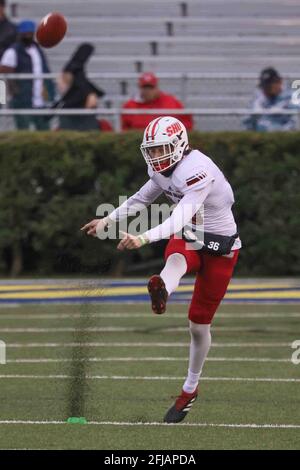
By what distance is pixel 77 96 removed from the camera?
15.3m

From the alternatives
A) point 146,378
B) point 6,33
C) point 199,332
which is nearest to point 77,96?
point 6,33

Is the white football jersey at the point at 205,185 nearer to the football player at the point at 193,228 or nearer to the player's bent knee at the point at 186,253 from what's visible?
the football player at the point at 193,228

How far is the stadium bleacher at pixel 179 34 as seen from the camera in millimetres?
18141

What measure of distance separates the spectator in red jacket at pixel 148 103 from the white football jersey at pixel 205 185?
23.0ft

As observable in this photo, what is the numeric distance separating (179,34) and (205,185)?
11.9m

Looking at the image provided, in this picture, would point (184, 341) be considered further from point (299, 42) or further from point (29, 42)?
point (299, 42)

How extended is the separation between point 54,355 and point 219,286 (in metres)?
2.53

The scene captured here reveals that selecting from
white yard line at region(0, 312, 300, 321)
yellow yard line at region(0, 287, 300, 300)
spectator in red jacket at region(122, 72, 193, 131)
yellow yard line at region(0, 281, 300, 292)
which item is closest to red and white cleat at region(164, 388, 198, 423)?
white yard line at region(0, 312, 300, 321)

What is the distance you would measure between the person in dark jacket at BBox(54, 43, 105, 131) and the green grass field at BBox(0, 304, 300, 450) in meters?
3.34

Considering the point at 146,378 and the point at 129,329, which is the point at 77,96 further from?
the point at 146,378

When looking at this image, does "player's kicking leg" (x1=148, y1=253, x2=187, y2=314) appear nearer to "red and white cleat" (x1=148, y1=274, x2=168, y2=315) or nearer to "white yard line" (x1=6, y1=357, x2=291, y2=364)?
"red and white cleat" (x1=148, y1=274, x2=168, y2=315)

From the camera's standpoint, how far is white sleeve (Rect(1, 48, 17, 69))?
15719 mm

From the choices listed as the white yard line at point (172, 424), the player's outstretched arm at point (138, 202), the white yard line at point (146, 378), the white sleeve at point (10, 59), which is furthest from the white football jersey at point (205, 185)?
the white sleeve at point (10, 59)

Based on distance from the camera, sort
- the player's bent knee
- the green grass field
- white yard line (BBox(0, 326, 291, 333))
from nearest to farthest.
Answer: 1. the green grass field
2. the player's bent knee
3. white yard line (BBox(0, 326, 291, 333))
